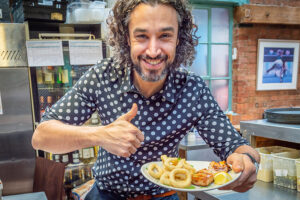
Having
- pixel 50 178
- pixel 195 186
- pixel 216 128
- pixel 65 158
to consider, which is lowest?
pixel 65 158

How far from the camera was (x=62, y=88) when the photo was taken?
3.22 meters

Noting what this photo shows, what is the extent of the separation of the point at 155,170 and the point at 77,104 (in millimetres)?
466

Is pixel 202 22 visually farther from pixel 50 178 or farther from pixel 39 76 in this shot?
pixel 50 178

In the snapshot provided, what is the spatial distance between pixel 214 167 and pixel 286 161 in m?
0.80

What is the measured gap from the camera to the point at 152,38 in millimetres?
1126

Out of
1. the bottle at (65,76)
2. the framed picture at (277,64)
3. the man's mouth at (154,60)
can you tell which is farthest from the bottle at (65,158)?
the framed picture at (277,64)

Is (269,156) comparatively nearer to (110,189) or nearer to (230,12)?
(110,189)

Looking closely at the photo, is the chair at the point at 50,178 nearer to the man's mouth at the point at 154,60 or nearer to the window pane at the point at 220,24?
the man's mouth at the point at 154,60

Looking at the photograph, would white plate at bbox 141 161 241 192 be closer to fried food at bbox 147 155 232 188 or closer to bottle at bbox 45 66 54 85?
fried food at bbox 147 155 232 188

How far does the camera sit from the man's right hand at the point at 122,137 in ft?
3.04

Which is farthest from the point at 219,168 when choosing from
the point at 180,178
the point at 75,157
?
the point at 75,157

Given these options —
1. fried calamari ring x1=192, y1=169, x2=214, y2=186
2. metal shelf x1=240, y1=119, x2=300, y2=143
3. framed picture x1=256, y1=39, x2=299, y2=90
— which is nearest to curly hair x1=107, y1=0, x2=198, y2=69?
fried calamari ring x1=192, y1=169, x2=214, y2=186

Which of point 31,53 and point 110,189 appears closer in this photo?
point 110,189

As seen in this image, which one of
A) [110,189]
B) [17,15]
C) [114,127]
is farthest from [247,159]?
[17,15]
